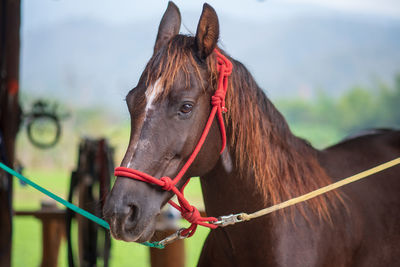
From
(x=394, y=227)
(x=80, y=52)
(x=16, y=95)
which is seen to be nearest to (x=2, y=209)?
(x=16, y=95)

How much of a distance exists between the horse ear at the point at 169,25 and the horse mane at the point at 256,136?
0.19 metres

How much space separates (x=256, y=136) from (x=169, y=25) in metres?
0.59

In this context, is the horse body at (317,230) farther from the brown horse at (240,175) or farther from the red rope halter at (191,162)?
the red rope halter at (191,162)

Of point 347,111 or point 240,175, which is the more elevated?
point 347,111

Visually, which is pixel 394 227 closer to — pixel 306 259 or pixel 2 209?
pixel 306 259

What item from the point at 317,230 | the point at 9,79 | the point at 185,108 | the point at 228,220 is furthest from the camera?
the point at 9,79

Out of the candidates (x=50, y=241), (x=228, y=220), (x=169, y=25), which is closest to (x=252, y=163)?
(x=228, y=220)

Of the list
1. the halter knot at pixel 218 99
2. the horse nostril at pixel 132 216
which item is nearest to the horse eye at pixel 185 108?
the halter knot at pixel 218 99

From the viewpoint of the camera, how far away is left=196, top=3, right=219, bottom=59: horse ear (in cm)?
143

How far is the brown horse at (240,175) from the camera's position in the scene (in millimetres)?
1337

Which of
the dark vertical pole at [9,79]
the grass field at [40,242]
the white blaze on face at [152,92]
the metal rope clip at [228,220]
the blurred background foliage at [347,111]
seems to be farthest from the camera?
the blurred background foliage at [347,111]

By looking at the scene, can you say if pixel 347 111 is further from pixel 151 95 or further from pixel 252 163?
pixel 151 95

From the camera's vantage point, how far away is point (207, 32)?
1.46m

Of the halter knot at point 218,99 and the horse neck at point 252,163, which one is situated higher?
the halter knot at point 218,99
